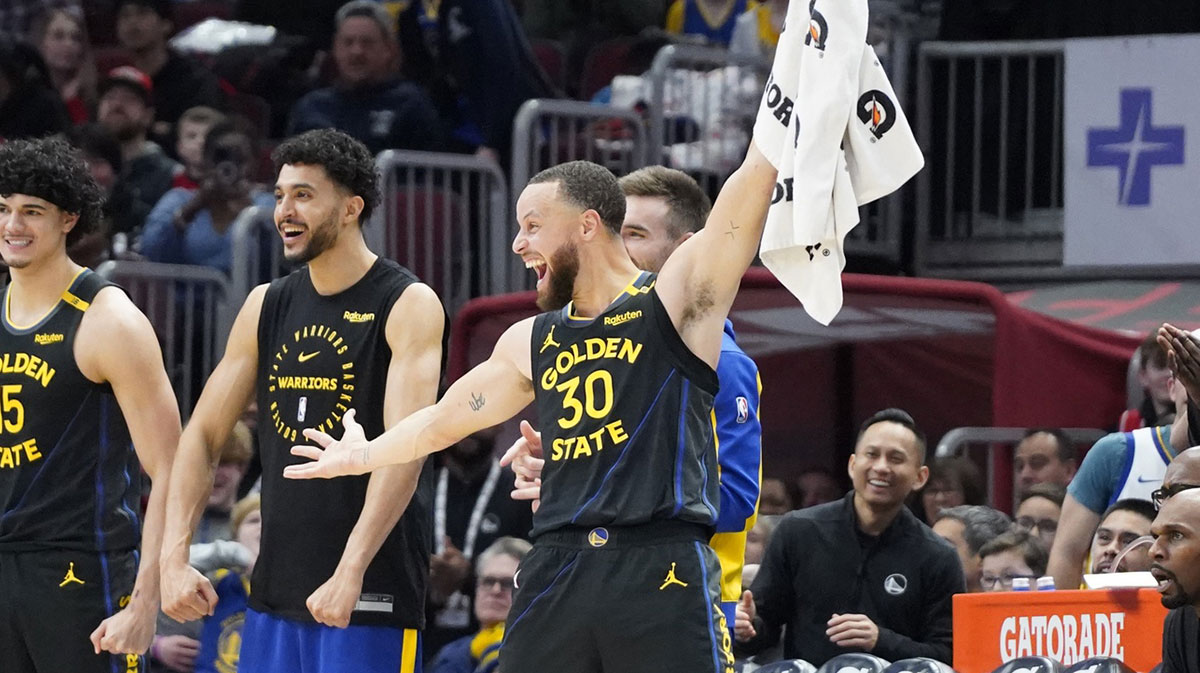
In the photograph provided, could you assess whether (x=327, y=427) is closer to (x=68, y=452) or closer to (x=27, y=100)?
(x=68, y=452)

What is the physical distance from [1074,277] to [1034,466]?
8.56 feet

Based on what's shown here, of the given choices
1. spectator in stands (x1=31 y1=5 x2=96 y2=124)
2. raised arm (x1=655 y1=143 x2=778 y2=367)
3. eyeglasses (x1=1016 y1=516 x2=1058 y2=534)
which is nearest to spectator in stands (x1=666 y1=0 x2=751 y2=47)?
spectator in stands (x1=31 y1=5 x2=96 y2=124)

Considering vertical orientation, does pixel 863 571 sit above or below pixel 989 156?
below

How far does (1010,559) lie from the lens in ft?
25.5

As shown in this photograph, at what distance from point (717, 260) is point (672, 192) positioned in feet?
3.37

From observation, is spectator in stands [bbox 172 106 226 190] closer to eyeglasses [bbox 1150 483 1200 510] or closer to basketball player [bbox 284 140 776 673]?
basketball player [bbox 284 140 776 673]

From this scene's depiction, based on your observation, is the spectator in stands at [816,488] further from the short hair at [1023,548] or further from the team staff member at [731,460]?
the team staff member at [731,460]

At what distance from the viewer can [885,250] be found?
38.8 feet

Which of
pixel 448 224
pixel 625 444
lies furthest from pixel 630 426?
pixel 448 224

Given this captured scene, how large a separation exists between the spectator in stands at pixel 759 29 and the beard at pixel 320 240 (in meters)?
6.31

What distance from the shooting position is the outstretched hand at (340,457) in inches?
214

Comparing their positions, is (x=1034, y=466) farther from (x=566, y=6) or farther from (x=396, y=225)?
(x=566, y=6)

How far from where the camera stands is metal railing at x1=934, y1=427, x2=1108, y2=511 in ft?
31.2

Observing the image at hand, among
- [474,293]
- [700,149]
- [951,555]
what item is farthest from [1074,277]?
[951,555]
